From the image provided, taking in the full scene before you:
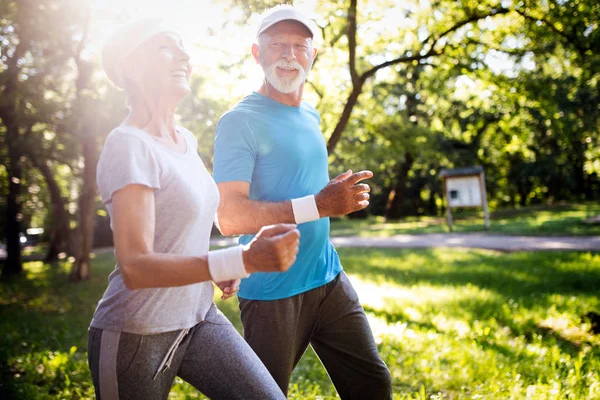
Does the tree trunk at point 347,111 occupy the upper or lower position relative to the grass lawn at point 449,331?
upper

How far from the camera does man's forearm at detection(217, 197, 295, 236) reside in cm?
241

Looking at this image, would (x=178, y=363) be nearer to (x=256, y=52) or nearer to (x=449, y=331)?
(x=256, y=52)

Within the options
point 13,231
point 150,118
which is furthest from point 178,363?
point 13,231

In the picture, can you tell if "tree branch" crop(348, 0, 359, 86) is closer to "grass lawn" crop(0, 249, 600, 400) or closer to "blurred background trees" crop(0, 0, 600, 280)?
"blurred background trees" crop(0, 0, 600, 280)

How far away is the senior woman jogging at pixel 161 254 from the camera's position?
5.47ft

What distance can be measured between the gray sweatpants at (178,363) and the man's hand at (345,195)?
0.66 meters

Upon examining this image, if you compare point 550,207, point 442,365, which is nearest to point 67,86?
point 442,365

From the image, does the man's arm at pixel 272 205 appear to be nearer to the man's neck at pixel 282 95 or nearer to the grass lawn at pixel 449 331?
the man's neck at pixel 282 95

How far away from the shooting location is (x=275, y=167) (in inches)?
101

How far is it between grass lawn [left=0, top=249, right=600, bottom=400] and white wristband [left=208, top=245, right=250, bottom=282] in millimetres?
3075

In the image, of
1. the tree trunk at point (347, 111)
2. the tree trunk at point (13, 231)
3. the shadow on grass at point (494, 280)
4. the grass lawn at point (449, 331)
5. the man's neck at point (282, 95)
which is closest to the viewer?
the man's neck at point (282, 95)

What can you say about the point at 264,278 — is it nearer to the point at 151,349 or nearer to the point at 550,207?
the point at 151,349

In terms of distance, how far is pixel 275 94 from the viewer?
279cm

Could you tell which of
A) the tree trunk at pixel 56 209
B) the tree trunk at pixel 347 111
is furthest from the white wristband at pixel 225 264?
the tree trunk at pixel 56 209
